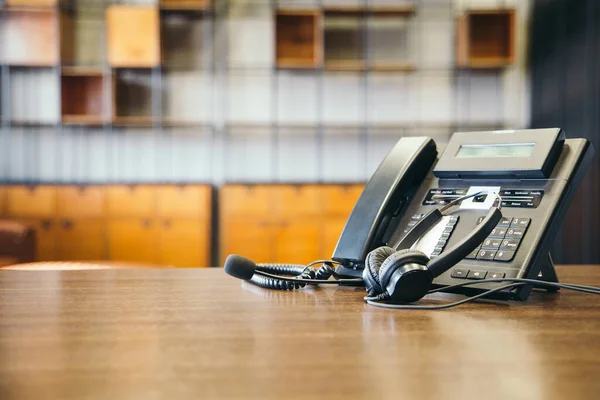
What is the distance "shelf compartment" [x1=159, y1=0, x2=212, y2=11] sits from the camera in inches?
151

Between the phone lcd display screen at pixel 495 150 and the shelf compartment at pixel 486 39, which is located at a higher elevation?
the shelf compartment at pixel 486 39

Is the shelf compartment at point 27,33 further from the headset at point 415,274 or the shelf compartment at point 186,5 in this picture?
the headset at point 415,274

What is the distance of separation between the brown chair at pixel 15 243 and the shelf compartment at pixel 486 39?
9.28 feet

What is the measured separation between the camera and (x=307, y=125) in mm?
→ 3986

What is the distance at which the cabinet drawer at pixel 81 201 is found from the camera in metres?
3.75

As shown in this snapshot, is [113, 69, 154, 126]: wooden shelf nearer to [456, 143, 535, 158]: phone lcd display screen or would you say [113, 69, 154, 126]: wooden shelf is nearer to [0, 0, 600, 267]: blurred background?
[0, 0, 600, 267]: blurred background

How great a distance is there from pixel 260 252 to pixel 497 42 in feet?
6.92

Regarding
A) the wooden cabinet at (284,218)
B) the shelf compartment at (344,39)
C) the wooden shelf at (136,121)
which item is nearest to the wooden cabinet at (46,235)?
the wooden shelf at (136,121)

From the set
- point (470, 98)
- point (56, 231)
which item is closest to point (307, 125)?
point (470, 98)

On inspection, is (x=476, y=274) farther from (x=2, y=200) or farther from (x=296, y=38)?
(x=2, y=200)

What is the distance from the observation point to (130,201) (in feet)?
12.3

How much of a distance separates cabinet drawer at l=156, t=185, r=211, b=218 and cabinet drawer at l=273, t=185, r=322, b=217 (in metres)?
0.45

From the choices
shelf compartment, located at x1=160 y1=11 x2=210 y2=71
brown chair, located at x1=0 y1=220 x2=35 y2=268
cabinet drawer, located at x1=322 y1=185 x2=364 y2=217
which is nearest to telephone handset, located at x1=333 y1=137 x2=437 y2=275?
brown chair, located at x1=0 y1=220 x2=35 y2=268

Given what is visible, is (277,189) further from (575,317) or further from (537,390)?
(537,390)
